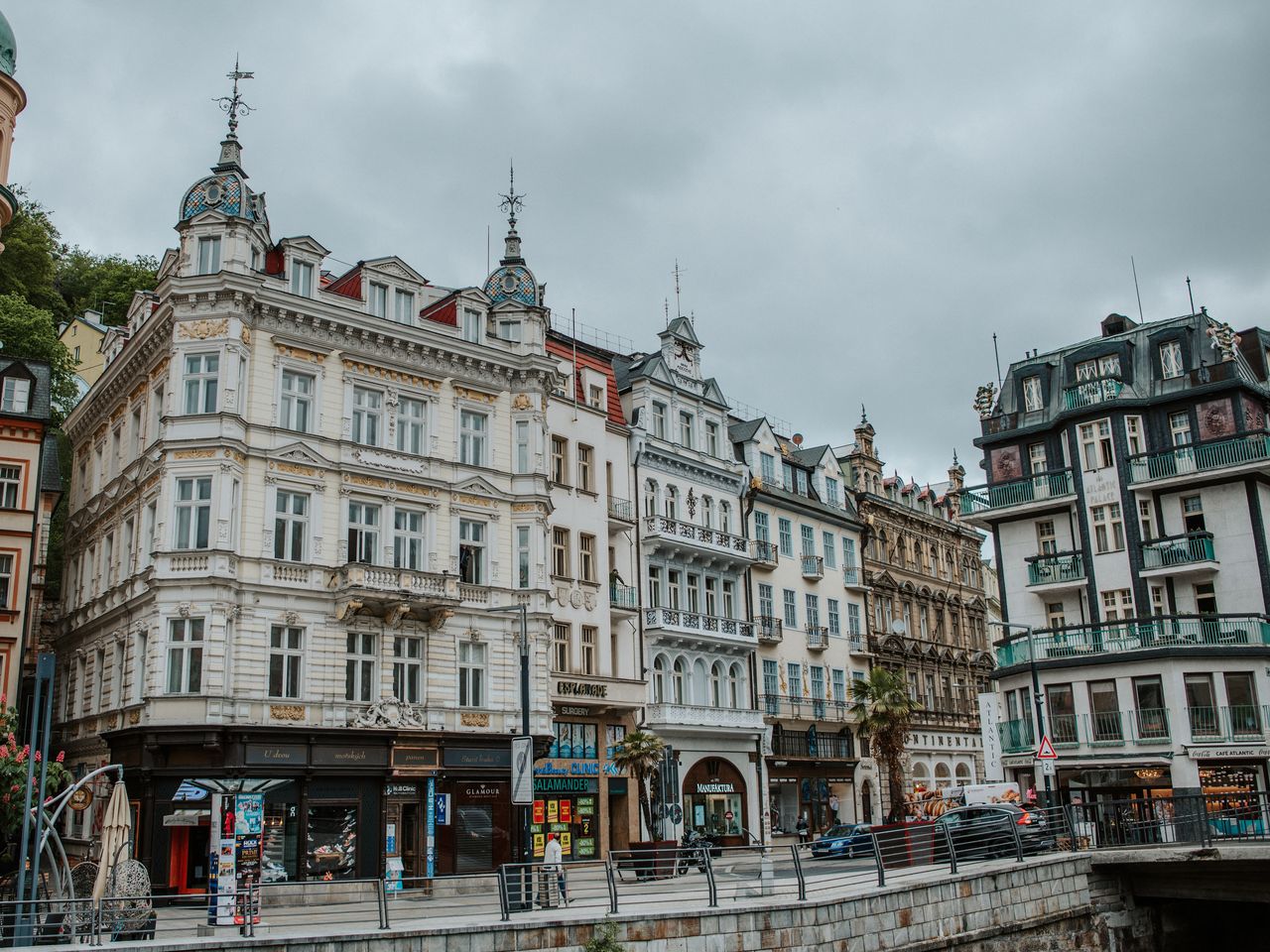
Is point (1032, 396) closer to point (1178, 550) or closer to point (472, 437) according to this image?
point (1178, 550)

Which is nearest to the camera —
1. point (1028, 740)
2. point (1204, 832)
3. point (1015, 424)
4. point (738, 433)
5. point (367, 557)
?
point (1204, 832)

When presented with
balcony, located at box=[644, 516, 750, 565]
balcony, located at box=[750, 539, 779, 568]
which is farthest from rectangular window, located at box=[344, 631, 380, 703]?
balcony, located at box=[750, 539, 779, 568]

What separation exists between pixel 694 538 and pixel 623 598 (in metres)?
5.14

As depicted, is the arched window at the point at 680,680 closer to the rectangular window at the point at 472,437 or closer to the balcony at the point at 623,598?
the balcony at the point at 623,598

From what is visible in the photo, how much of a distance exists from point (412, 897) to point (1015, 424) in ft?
101

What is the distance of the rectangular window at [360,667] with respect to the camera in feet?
115

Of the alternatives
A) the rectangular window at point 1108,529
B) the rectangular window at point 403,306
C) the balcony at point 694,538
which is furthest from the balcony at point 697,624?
the rectangular window at point 403,306

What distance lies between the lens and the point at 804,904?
21.9 meters

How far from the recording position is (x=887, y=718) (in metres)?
51.5

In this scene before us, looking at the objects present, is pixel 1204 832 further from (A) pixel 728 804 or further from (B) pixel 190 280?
(B) pixel 190 280

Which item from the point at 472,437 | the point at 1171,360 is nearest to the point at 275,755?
the point at 472,437

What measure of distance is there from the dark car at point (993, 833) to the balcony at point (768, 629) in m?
21.2

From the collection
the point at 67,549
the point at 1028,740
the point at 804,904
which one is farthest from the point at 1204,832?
the point at 67,549

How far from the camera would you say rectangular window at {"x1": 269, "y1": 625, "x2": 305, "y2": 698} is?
3372 cm
